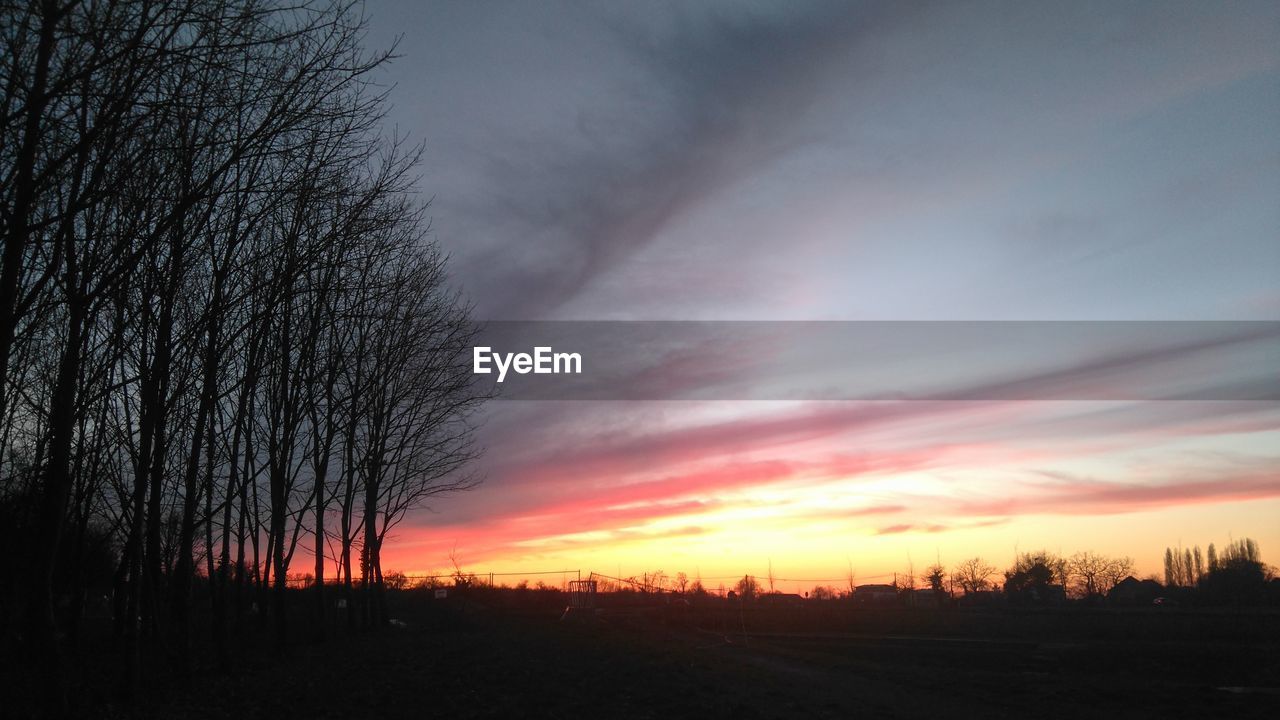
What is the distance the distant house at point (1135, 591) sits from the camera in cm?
7725

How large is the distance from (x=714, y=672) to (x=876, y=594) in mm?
61133

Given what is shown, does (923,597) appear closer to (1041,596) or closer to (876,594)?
(876,594)

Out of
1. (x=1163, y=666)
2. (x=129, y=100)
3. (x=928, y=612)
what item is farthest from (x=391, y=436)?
(x=928, y=612)

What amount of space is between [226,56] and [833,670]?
25.0 meters

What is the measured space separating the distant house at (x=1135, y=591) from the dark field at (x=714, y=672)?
3731cm

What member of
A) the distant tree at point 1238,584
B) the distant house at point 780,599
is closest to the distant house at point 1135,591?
the distant tree at point 1238,584

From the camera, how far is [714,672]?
22766 millimetres

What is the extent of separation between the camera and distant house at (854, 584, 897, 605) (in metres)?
70.2

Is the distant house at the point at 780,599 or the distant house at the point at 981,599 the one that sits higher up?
the distant house at the point at 780,599

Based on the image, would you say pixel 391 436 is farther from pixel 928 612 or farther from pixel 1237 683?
pixel 928 612

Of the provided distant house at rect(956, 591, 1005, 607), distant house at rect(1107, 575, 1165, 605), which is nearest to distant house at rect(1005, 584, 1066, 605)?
distant house at rect(956, 591, 1005, 607)

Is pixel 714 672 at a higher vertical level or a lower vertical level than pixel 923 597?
higher

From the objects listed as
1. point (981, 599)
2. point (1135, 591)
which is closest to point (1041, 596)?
point (981, 599)

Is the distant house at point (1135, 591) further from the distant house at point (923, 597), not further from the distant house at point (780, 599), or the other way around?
the distant house at point (780, 599)
